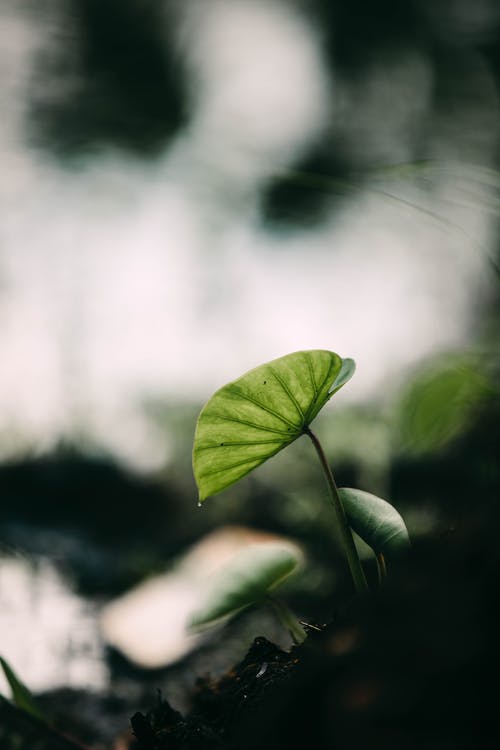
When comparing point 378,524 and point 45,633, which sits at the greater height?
point 378,524

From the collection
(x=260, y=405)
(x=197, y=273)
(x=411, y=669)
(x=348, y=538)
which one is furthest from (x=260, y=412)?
(x=197, y=273)

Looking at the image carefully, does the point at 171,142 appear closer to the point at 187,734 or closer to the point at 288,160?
the point at 288,160

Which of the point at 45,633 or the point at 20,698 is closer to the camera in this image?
the point at 20,698

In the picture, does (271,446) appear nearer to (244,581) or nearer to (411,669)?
(244,581)

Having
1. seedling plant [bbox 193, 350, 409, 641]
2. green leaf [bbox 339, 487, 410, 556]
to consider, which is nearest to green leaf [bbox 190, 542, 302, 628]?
Result: seedling plant [bbox 193, 350, 409, 641]

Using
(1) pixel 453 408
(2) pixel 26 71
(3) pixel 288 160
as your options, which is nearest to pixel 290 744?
(1) pixel 453 408

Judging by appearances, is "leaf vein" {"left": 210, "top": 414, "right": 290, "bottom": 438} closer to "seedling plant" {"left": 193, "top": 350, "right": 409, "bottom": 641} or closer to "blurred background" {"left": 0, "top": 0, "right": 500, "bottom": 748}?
"seedling plant" {"left": 193, "top": 350, "right": 409, "bottom": 641}

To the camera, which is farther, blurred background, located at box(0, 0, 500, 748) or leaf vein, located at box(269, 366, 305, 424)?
blurred background, located at box(0, 0, 500, 748)
